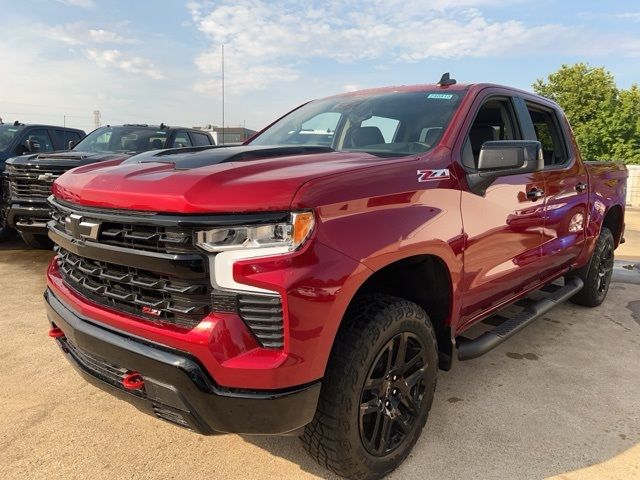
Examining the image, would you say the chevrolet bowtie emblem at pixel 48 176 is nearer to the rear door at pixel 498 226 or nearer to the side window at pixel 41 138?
the side window at pixel 41 138

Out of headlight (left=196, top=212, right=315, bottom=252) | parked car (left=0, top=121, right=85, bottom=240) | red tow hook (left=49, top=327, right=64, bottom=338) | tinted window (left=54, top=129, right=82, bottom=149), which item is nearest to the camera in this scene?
headlight (left=196, top=212, right=315, bottom=252)

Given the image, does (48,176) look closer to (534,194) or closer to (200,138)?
(200,138)

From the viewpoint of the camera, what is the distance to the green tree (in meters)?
23.5

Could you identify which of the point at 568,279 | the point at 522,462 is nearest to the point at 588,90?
the point at 568,279

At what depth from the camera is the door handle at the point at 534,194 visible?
10.4 ft

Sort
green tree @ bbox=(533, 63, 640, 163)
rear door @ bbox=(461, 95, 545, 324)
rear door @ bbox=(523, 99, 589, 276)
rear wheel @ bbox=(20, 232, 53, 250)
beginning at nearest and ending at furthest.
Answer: rear door @ bbox=(461, 95, 545, 324) → rear door @ bbox=(523, 99, 589, 276) → rear wheel @ bbox=(20, 232, 53, 250) → green tree @ bbox=(533, 63, 640, 163)

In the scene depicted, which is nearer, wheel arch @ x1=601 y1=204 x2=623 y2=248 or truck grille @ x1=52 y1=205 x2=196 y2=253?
truck grille @ x1=52 y1=205 x2=196 y2=253

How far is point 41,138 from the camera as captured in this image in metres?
8.46

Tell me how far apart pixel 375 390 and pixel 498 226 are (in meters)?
1.26

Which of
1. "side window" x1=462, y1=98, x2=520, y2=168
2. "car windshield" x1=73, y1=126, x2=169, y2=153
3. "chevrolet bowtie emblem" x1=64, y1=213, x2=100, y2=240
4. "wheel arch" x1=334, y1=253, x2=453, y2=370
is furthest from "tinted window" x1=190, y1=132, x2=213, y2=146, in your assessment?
"wheel arch" x1=334, y1=253, x2=453, y2=370

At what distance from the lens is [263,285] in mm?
1693

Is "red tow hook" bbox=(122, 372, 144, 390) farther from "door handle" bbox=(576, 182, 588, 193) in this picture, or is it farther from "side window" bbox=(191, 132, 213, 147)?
"side window" bbox=(191, 132, 213, 147)

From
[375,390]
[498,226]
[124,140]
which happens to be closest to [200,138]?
[124,140]

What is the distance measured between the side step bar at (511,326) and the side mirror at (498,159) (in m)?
0.87
